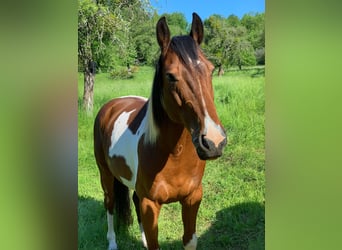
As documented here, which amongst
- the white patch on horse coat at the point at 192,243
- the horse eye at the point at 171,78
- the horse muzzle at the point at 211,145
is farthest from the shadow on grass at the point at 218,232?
the horse eye at the point at 171,78

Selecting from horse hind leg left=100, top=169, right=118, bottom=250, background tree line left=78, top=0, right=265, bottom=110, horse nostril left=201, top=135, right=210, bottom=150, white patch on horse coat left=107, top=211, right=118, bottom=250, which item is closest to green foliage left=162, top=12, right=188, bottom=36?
background tree line left=78, top=0, right=265, bottom=110

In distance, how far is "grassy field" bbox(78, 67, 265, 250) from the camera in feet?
4.94

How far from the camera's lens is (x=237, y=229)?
156 centimetres

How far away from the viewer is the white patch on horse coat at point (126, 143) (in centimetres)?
131

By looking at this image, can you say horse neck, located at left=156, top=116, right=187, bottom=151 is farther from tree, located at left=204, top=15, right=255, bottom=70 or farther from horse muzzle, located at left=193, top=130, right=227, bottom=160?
tree, located at left=204, top=15, right=255, bottom=70

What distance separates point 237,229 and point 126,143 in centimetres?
62

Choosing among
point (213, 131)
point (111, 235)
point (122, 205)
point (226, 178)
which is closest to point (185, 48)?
point (213, 131)

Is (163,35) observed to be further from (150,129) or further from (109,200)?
(109,200)

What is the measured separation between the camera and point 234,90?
60.3 inches

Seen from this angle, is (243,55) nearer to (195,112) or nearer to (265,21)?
(265,21)

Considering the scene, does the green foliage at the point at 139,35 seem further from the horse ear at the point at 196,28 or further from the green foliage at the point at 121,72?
the horse ear at the point at 196,28

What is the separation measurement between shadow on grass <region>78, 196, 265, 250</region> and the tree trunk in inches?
15.5
